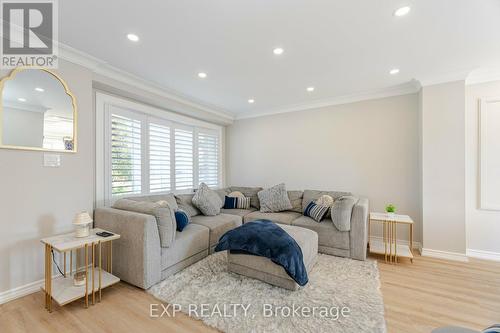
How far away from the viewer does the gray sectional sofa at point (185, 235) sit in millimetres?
2207

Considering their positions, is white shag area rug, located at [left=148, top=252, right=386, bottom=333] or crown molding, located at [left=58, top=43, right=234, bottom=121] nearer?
white shag area rug, located at [left=148, top=252, right=386, bottom=333]

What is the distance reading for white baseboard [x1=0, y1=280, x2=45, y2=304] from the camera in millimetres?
1983

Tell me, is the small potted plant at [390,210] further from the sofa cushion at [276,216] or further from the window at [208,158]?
the window at [208,158]

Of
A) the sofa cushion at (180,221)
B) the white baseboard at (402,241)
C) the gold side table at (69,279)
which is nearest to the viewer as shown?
the gold side table at (69,279)

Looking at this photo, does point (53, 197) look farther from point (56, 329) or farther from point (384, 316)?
point (384, 316)

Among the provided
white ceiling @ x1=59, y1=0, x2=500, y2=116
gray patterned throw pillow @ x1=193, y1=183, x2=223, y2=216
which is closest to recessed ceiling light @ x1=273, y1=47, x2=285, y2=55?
white ceiling @ x1=59, y1=0, x2=500, y2=116

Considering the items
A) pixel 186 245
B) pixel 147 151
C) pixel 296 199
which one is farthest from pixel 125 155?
pixel 296 199

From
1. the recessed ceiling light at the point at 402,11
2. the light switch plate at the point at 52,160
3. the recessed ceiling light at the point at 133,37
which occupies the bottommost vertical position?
the light switch plate at the point at 52,160

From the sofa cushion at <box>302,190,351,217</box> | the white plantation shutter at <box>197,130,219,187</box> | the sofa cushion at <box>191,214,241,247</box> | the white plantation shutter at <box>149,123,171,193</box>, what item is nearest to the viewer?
the sofa cushion at <box>191,214,241,247</box>

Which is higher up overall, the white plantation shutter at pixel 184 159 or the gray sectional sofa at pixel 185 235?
the white plantation shutter at pixel 184 159

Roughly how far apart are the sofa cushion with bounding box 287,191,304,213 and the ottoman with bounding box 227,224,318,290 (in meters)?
1.28

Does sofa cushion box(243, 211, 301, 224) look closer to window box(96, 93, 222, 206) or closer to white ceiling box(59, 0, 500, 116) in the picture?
window box(96, 93, 222, 206)

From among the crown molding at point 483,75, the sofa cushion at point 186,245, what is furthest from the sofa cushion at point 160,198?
the crown molding at point 483,75

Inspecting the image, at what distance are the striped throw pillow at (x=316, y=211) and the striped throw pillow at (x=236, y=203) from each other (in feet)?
4.20
